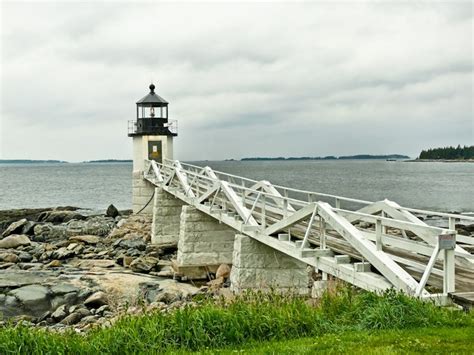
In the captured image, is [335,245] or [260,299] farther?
[335,245]

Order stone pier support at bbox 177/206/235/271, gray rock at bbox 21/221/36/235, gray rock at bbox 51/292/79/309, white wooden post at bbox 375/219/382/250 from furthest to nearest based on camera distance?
1. gray rock at bbox 21/221/36/235
2. stone pier support at bbox 177/206/235/271
3. gray rock at bbox 51/292/79/309
4. white wooden post at bbox 375/219/382/250

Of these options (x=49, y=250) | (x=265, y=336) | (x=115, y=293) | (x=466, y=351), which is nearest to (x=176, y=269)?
(x=115, y=293)

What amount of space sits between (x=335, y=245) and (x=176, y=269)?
339 inches

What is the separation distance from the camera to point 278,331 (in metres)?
7.20

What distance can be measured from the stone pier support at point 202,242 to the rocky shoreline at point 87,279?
24.4 inches

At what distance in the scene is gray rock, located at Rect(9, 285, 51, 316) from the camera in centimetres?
1516

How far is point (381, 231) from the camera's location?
8.72 metres

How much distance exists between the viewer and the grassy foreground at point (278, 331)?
255 inches

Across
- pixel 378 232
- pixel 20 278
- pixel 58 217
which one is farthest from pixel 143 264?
pixel 58 217

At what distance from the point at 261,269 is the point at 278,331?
6.45m

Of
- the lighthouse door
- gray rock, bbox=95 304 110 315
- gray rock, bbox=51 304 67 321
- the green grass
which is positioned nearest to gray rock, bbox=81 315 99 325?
gray rock, bbox=95 304 110 315

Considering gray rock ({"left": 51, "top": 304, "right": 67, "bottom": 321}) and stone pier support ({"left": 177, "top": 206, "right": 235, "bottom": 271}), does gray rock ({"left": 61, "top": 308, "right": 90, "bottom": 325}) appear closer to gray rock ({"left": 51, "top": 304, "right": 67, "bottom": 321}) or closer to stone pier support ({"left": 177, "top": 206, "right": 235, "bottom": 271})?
gray rock ({"left": 51, "top": 304, "right": 67, "bottom": 321})

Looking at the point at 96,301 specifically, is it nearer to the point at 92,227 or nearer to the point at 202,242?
the point at 202,242

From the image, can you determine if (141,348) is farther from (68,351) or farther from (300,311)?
(300,311)
